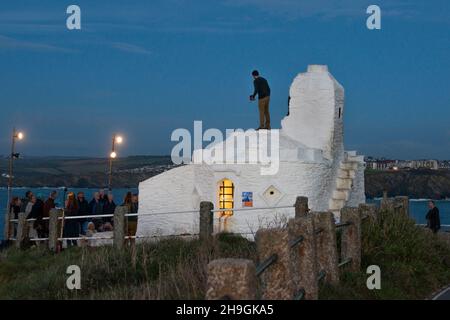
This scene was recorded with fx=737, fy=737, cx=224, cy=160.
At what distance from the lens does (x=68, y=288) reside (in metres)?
12.8

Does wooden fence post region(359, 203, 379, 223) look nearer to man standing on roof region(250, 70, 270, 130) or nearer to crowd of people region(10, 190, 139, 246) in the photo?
crowd of people region(10, 190, 139, 246)

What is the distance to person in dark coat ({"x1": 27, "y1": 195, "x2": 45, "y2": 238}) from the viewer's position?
2119 centimetres

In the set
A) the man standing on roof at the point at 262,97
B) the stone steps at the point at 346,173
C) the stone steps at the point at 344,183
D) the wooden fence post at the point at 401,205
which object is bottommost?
the wooden fence post at the point at 401,205

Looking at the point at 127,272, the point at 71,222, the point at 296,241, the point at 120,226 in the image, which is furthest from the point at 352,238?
the point at 71,222

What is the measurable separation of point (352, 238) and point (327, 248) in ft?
5.39

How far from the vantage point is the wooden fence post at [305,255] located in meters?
9.23

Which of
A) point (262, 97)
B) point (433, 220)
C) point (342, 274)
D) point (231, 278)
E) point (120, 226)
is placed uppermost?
point (262, 97)

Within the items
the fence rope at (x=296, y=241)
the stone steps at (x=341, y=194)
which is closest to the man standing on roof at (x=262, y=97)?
the stone steps at (x=341, y=194)

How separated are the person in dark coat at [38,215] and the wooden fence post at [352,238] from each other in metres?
11.2

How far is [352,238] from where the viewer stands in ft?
40.6

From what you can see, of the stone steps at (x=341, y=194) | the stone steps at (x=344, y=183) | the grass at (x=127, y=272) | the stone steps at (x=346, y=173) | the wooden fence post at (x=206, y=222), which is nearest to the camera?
the grass at (x=127, y=272)

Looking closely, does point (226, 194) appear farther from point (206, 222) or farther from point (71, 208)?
point (206, 222)

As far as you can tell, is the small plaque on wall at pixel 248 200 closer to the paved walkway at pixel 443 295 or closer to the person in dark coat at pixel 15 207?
the person in dark coat at pixel 15 207
